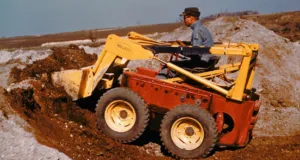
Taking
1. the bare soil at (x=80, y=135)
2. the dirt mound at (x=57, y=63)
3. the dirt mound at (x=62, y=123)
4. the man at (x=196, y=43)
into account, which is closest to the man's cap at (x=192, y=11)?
the man at (x=196, y=43)

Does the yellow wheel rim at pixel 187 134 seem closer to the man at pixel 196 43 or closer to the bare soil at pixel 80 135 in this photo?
the bare soil at pixel 80 135

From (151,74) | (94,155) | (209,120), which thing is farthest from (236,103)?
(94,155)

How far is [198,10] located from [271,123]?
12.1ft

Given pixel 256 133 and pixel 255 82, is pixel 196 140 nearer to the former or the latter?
pixel 256 133

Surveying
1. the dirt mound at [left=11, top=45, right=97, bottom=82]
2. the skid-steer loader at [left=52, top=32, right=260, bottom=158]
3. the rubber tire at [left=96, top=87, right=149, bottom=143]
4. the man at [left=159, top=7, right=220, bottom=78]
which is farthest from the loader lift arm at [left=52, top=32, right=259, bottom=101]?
the dirt mound at [left=11, top=45, right=97, bottom=82]

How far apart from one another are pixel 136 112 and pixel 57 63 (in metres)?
4.35

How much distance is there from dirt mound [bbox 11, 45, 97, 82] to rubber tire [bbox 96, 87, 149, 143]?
2456mm

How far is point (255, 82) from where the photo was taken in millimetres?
11531

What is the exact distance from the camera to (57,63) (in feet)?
35.9

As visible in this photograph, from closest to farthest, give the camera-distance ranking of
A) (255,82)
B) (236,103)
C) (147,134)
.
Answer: (236,103), (147,134), (255,82)

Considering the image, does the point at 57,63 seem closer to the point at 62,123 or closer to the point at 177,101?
the point at 62,123

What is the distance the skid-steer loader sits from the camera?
703cm

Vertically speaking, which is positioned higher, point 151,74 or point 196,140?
point 151,74

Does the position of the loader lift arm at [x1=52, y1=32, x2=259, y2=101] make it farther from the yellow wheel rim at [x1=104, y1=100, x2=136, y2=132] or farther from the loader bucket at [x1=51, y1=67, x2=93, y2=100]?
the yellow wheel rim at [x1=104, y1=100, x2=136, y2=132]
